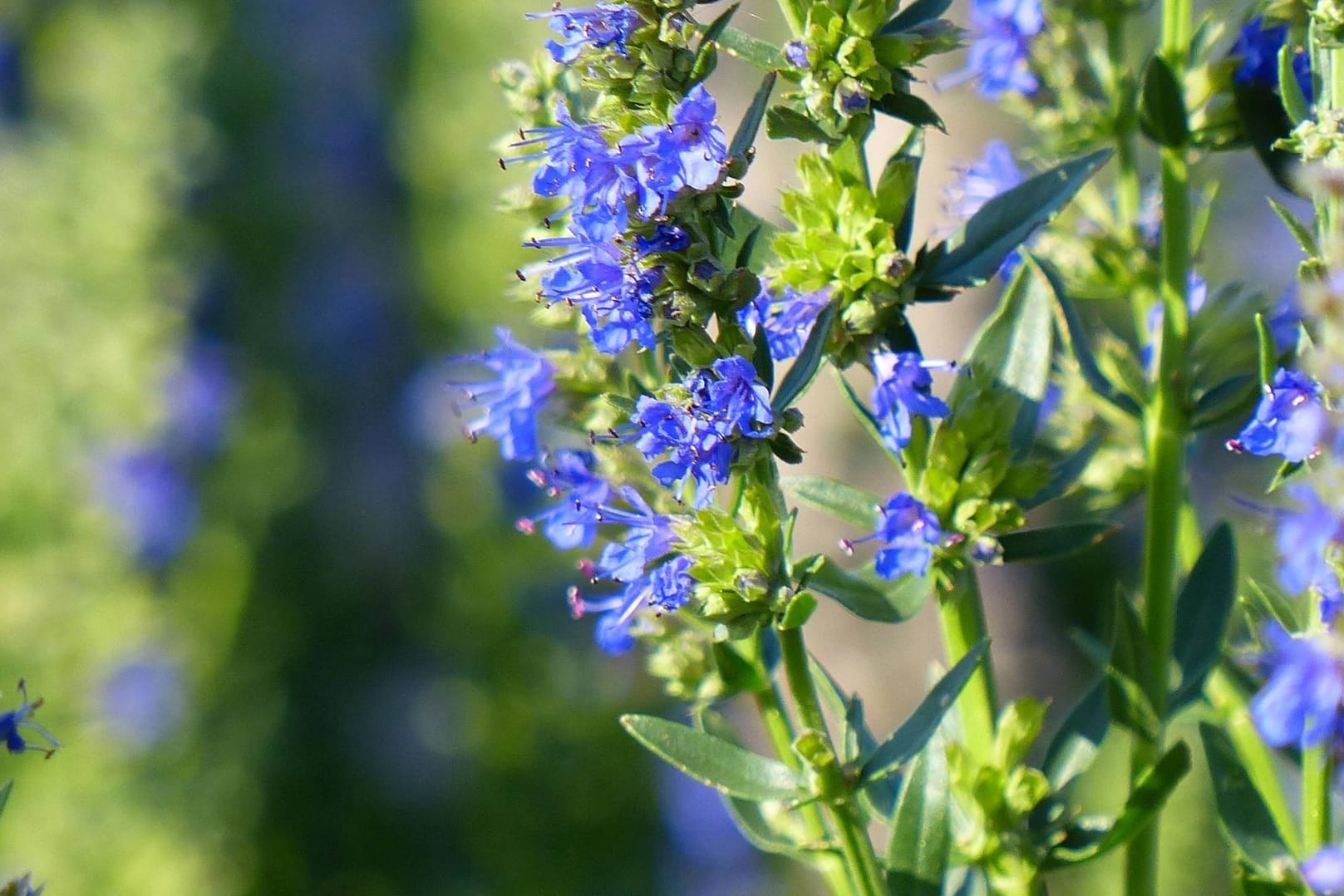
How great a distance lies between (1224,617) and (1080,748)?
163 mm

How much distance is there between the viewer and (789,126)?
956 millimetres

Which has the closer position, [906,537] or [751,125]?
[751,125]

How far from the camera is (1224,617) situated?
1.15m

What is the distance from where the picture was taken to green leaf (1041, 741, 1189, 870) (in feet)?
3.49

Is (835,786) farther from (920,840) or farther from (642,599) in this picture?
(642,599)

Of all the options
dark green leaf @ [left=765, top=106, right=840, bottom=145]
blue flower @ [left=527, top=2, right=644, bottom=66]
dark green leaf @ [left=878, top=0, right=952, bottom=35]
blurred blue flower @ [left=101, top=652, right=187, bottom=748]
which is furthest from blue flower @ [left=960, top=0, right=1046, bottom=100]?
blurred blue flower @ [left=101, top=652, right=187, bottom=748]

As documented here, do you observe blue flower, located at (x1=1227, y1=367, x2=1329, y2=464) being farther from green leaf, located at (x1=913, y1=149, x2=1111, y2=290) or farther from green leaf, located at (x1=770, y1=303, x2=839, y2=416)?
green leaf, located at (x1=770, y1=303, x2=839, y2=416)

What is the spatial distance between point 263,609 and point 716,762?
323cm

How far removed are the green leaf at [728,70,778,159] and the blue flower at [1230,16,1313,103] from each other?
49 centimetres

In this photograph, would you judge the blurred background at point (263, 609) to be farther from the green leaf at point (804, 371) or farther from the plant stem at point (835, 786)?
the green leaf at point (804, 371)

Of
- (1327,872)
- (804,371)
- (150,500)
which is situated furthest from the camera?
(150,500)

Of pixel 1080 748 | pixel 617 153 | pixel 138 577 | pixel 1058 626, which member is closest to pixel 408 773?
pixel 138 577

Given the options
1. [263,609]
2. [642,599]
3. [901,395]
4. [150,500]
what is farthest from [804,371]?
[263,609]

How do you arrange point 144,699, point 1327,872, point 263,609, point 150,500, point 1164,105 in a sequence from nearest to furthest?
point 1327,872 → point 1164,105 → point 144,699 → point 150,500 → point 263,609
